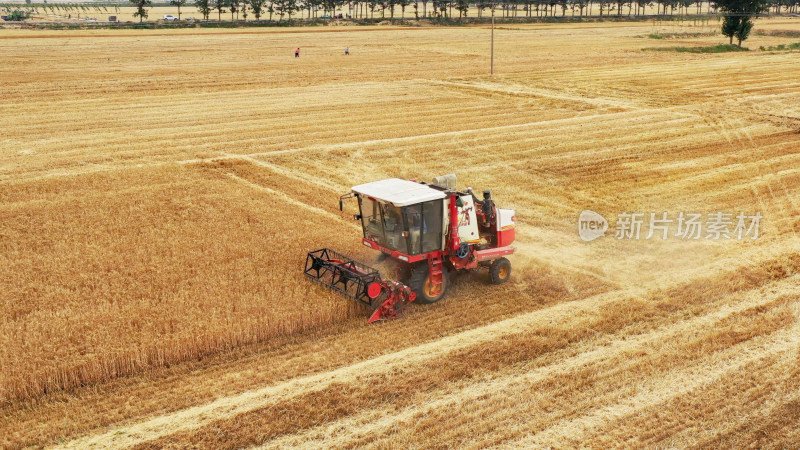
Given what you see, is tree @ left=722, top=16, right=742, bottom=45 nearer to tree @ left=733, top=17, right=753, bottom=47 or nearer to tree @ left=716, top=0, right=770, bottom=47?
tree @ left=716, top=0, right=770, bottom=47

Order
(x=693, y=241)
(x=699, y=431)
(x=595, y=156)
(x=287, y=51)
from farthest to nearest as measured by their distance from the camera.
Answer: (x=287, y=51) < (x=595, y=156) < (x=693, y=241) < (x=699, y=431)

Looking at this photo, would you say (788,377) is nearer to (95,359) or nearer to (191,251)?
(95,359)

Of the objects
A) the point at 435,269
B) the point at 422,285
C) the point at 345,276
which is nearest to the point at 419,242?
the point at 435,269

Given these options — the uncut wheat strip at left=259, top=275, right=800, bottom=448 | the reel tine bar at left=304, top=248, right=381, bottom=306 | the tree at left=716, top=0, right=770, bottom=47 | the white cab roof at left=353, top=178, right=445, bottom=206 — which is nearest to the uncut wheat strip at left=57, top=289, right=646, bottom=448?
the uncut wheat strip at left=259, top=275, right=800, bottom=448

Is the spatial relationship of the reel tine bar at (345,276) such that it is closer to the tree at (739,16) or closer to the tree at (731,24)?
the tree at (739,16)

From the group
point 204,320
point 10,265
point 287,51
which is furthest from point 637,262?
point 287,51

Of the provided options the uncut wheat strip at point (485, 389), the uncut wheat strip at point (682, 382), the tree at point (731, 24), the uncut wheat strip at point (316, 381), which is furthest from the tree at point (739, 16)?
the uncut wheat strip at point (316, 381)
